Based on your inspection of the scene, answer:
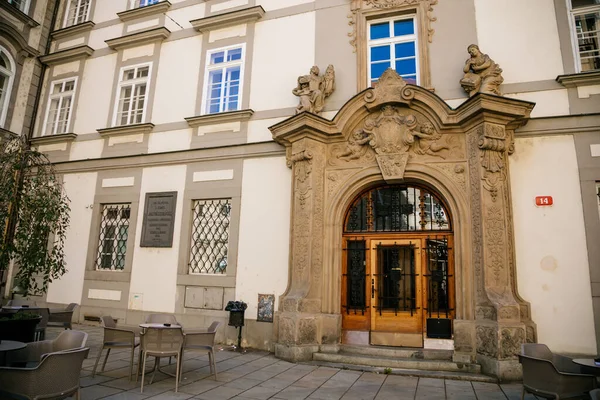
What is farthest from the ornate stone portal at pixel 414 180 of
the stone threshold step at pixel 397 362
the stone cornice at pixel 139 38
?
the stone cornice at pixel 139 38

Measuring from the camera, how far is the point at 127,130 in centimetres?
1052

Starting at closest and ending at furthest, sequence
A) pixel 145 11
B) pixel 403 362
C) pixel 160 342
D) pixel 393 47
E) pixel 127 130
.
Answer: pixel 160 342 < pixel 403 362 < pixel 393 47 < pixel 127 130 < pixel 145 11

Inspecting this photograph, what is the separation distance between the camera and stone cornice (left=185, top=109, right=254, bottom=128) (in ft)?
30.5

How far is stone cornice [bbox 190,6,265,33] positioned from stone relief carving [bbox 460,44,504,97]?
4.87 m

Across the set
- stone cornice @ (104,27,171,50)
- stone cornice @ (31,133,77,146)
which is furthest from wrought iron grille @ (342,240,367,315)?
stone cornice @ (31,133,77,146)

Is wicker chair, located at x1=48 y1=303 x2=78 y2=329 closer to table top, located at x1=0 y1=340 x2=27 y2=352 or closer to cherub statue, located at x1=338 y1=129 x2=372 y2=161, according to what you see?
table top, located at x1=0 y1=340 x2=27 y2=352

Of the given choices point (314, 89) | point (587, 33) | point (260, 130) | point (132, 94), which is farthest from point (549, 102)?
point (132, 94)

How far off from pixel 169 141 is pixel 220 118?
148 centimetres

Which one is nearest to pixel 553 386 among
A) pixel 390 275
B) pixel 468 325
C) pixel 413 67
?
pixel 468 325

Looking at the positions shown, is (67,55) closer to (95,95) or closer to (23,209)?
(95,95)

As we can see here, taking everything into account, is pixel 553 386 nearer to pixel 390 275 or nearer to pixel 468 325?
pixel 468 325

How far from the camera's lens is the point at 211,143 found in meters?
9.60

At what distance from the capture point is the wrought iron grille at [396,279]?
7.73 metres

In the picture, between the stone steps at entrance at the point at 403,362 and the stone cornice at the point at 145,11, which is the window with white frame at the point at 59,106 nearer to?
the stone cornice at the point at 145,11
